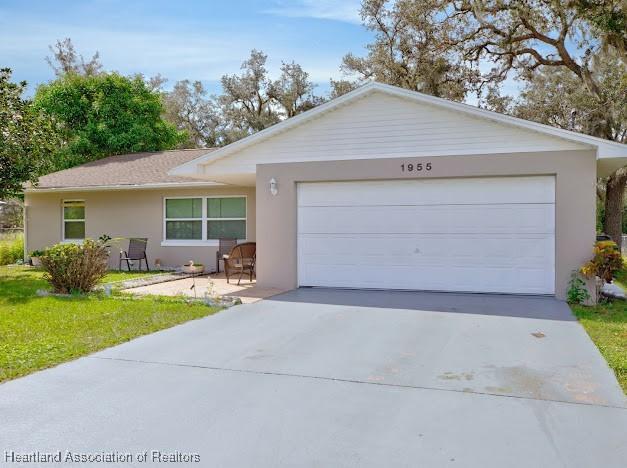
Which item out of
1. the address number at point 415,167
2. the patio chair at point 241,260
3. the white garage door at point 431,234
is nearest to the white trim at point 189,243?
the patio chair at point 241,260

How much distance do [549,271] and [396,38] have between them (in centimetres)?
1289

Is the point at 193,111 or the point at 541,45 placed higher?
the point at 193,111

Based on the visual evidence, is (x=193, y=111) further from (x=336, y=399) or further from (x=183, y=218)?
(x=336, y=399)

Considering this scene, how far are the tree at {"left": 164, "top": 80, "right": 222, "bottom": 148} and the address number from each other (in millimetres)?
29053

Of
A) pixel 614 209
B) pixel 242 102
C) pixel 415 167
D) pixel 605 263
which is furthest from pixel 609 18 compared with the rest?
pixel 242 102

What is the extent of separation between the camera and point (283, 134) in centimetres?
1145

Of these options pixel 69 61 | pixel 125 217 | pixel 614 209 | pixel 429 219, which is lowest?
pixel 429 219

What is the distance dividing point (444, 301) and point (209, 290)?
4.76m

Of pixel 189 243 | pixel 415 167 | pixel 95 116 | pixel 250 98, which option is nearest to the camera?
pixel 415 167

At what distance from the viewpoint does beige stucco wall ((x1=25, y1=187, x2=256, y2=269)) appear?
1541 cm

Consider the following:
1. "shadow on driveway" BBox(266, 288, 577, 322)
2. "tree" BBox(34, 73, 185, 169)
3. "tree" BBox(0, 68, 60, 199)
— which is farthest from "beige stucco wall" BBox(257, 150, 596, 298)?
"tree" BBox(34, 73, 185, 169)

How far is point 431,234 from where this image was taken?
10.7m

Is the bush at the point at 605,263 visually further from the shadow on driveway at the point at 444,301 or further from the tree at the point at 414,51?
the tree at the point at 414,51

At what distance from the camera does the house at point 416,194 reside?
969cm
